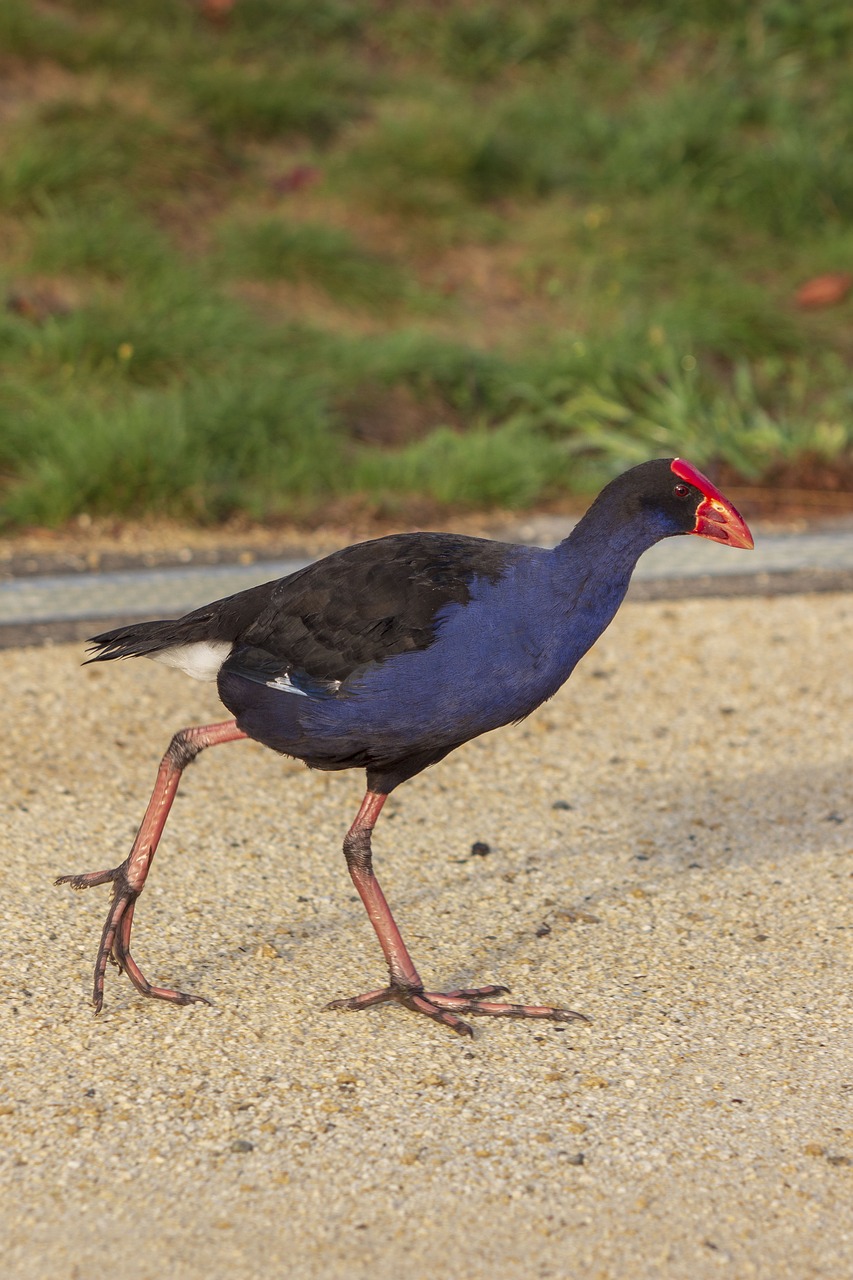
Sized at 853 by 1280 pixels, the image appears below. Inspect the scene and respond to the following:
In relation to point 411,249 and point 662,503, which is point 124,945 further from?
Answer: point 411,249

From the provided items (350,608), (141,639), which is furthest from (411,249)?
(350,608)

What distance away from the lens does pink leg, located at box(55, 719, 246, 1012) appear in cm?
365

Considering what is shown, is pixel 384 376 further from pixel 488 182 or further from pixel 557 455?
pixel 488 182

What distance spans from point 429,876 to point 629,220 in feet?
24.5

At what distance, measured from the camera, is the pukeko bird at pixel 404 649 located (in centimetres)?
347

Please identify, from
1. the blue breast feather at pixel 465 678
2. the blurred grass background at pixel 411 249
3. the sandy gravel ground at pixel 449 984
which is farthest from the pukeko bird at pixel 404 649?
→ the blurred grass background at pixel 411 249

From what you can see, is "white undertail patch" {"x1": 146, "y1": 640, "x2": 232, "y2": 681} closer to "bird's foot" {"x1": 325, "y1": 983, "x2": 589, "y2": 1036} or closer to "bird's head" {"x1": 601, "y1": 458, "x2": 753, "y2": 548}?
"bird's foot" {"x1": 325, "y1": 983, "x2": 589, "y2": 1036}

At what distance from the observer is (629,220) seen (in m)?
10.9

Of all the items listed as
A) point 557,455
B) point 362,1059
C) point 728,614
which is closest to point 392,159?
point 557,455

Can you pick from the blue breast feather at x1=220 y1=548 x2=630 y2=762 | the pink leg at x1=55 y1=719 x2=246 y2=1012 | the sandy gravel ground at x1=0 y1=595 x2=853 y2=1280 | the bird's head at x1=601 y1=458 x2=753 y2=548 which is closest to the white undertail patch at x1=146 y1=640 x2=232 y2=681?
the pink leg at x1=55 y1=719 x2=246 y2=1012

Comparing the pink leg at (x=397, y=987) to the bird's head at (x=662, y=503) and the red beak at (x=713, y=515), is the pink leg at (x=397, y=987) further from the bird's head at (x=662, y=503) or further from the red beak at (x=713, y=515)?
the red beak at (x=713, y=515)

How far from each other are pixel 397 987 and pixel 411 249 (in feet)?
25.9

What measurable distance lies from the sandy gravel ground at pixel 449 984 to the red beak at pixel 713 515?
3.65ft

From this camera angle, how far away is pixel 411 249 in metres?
10.8
